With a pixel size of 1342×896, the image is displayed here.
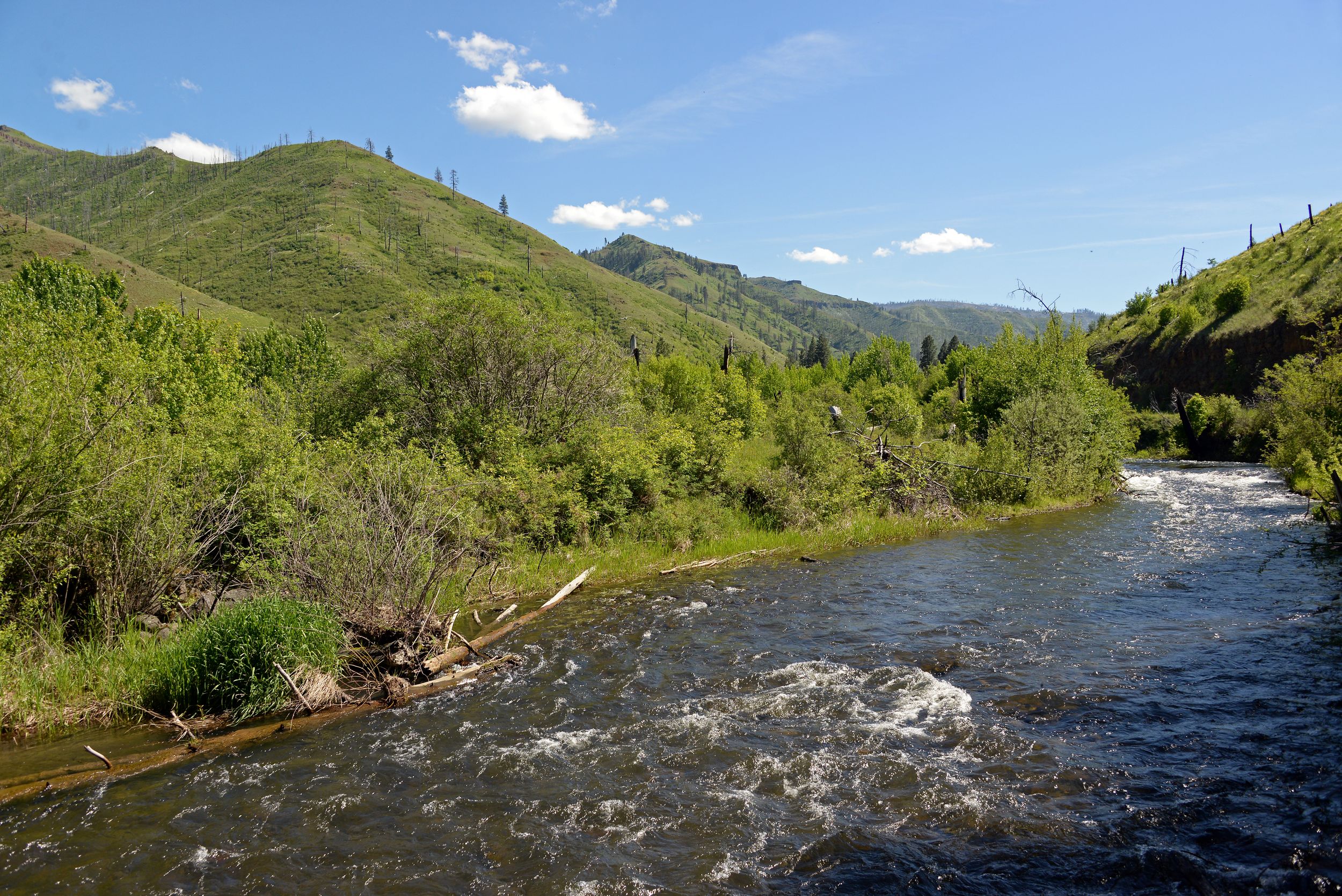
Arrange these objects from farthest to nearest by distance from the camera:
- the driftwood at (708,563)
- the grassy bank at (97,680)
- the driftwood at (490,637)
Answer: the driftwood at (708,563) < the driftwood at (490,637) < the grassy bank at (97,680)

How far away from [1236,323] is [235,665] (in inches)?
2709

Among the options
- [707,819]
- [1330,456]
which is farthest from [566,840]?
[1330,456]

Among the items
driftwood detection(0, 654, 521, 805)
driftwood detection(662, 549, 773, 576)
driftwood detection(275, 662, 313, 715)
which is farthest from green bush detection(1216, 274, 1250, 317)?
driftwood detection(275, 662, 313, 715)

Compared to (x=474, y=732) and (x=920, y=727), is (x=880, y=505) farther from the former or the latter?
(x=474, y=732)

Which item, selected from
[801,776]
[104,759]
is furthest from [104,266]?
[801,776]

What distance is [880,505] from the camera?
24297 millimetres

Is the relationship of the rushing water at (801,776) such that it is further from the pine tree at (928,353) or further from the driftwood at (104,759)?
the pine tree at (928,353)

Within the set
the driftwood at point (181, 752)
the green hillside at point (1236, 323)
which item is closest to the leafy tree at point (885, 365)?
the green hillside at point (1236, 323)

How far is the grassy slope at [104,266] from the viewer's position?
11288cm

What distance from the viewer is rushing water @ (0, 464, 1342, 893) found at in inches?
255

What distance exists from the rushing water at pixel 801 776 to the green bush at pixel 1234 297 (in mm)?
55132

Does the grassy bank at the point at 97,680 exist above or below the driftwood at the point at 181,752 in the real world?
above

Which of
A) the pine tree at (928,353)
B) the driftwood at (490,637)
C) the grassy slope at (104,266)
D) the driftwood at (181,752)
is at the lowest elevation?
the driftwood at (181,752)

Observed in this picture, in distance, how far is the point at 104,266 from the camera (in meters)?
122
